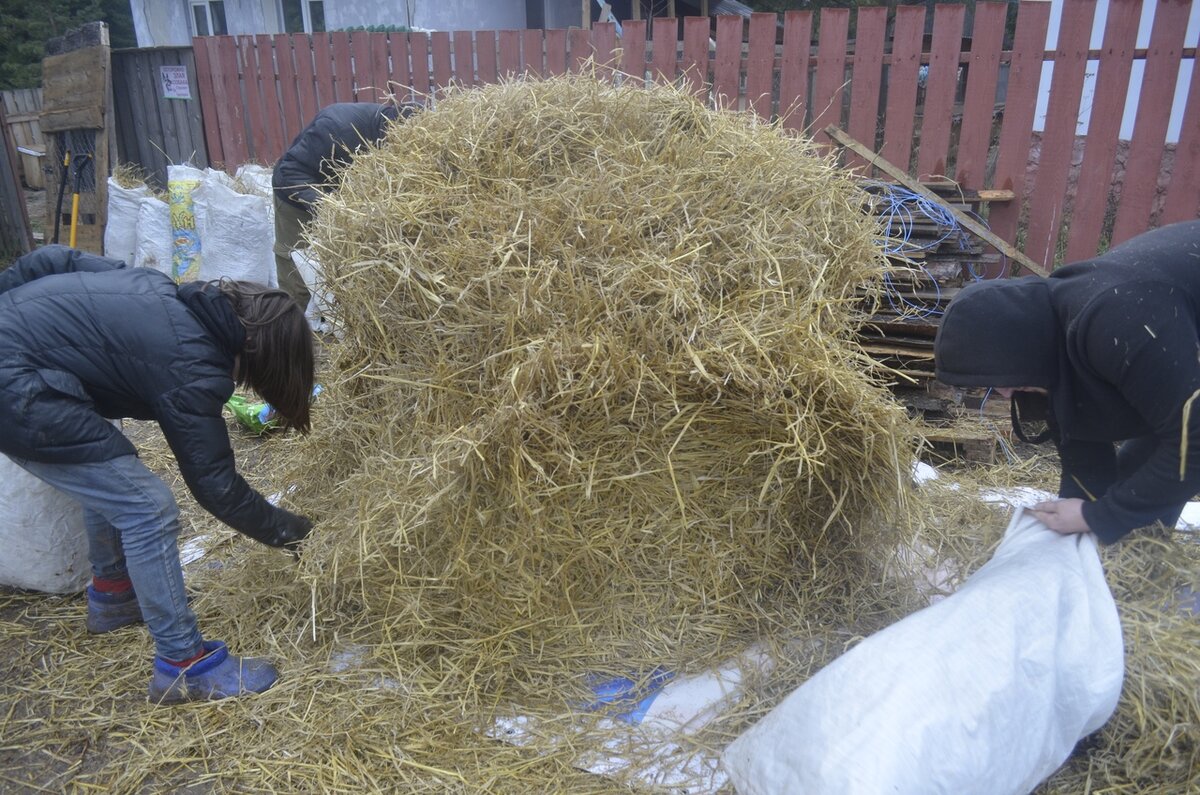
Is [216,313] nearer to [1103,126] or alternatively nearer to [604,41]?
[604,41]

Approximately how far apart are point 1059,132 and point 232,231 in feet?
20.1

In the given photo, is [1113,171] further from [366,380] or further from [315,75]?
[315,75]

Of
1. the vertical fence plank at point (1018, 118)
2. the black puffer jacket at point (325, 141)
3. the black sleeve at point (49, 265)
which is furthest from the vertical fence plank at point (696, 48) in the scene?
the black sleeve at point (49, 265)

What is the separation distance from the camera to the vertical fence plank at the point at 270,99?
7.77m

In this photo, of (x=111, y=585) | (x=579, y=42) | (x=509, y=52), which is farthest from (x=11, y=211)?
(x=111, y=585)

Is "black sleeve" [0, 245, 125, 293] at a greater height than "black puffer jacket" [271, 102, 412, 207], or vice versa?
"black puffer jacket" [271, 102, 412, 207]

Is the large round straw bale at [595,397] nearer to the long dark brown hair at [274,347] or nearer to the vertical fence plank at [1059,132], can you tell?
the long dark brown hair at [274,347]

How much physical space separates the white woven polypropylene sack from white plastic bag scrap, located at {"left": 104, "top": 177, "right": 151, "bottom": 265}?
15.3 feet

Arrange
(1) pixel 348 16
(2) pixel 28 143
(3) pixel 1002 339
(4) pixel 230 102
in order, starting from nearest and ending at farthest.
Answer: (3) pixel 1002 339 < (4) pixel 230 102 < (2) pixel 28 143 < (1) pixel 348 16

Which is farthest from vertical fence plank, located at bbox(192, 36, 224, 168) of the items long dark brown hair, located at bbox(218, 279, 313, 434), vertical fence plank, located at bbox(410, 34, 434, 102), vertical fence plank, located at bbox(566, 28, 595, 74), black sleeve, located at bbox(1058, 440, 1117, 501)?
black sleeve, located at bbox(1058, 440, 1117, 501)

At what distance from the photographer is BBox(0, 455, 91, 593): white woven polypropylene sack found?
2787mm

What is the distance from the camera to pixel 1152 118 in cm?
514

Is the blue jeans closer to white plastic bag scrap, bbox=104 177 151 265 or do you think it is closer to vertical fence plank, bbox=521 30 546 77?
white plastic bag scrap, bbox=104 177 151 265

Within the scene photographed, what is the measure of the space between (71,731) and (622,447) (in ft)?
6.10
